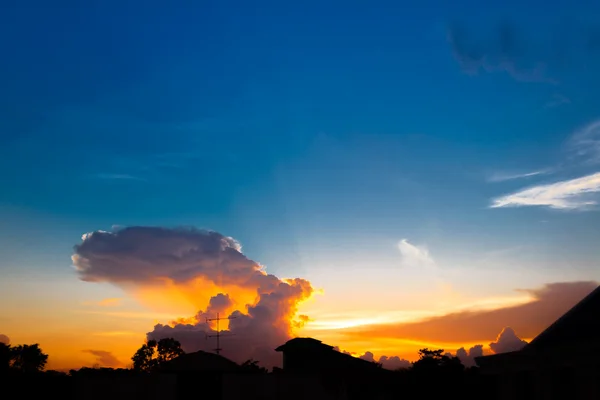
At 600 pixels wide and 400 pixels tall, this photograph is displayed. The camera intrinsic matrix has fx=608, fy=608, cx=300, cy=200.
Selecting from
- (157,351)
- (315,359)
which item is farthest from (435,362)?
(157,351)

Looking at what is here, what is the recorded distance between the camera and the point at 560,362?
14047 millimetres

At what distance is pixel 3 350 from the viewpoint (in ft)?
192

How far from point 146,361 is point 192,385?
4146 centimetres

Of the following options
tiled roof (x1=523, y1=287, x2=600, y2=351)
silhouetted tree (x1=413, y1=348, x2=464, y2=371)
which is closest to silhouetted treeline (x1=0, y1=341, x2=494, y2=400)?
silhouetted tree (x1=413, y1=348, x2=464, y2=371)

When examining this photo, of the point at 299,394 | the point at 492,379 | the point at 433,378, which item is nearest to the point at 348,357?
the point at 299,394

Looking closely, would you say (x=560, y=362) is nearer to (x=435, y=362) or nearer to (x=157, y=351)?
(x=435, y=362)

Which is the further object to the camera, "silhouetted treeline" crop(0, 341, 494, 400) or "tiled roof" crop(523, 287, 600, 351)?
"silhouetted treeline" crop(0, 341, 494, 400)

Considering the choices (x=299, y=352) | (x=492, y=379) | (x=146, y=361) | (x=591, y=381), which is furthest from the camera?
(x=146, y=361)

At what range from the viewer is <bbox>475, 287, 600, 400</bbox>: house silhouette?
1329 cm

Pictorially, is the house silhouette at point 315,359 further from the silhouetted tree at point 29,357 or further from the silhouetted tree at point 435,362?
the silhouetted tree at point 29,357

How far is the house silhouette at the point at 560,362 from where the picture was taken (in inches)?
523

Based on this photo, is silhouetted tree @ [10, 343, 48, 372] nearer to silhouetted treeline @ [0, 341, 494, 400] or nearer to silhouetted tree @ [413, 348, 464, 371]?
silhouetted treeline @ [0, 341, 494, 400]

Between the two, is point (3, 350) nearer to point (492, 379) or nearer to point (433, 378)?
point (433, 378)

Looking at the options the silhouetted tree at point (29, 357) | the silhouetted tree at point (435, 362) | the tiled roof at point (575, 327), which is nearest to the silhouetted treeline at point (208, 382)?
the silhouetted tree at point (435, 362)
